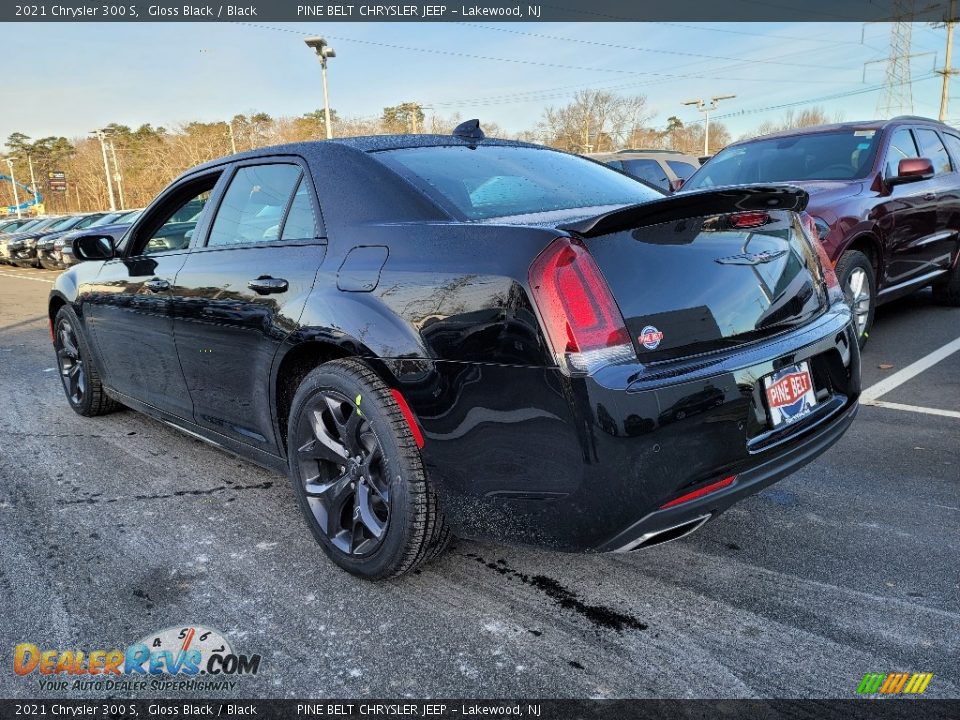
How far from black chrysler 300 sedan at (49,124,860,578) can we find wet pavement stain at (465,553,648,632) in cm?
31

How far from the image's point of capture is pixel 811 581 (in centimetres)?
245

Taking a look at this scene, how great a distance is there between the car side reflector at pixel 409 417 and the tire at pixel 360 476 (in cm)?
2

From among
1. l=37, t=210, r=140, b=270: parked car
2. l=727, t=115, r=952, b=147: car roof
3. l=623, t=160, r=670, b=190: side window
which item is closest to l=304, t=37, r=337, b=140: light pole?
l=37, t=210, r=140, b=270: parked car

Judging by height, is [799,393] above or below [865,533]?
above

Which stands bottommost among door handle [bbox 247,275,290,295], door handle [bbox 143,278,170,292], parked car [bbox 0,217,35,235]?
parked car [bbox 0,217,35,235]

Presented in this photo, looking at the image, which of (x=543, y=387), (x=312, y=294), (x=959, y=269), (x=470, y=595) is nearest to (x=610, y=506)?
(x=543, y=387)

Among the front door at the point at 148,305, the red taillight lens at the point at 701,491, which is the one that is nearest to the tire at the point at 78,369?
the front door at the point at 148,305

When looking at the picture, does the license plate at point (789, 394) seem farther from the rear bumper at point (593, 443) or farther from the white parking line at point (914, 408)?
the white parking line at point (914, 408)

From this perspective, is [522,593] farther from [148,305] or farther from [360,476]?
[148,305]

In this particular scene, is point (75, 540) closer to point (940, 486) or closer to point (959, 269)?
point (940, 486)

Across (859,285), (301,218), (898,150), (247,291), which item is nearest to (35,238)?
(247,291)

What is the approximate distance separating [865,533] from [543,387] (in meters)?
1.64

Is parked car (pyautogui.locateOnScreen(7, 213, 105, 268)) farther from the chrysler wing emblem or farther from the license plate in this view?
the license plate

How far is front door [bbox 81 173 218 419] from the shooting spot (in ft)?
11.5
